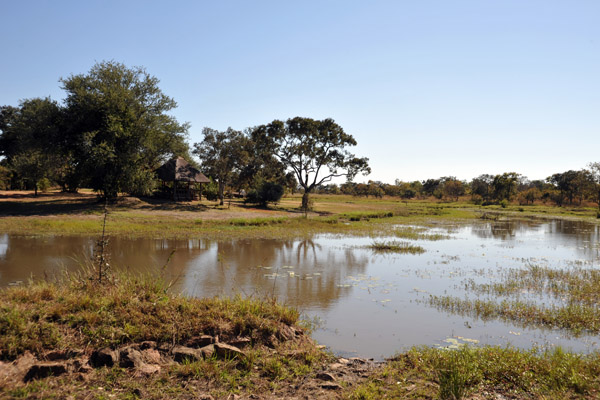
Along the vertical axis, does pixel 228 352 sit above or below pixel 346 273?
above

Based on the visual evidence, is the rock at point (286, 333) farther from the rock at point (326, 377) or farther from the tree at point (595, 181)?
the tree at point (595, 181)

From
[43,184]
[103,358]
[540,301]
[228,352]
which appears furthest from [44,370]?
[43,184]

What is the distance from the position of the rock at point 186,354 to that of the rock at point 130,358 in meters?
0.43

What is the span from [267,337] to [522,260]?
1494cm

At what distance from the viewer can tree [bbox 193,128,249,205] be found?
1779 inches

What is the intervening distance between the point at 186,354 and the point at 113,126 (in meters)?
27.4

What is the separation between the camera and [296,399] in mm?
4238

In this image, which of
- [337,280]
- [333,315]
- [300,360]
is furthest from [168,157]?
[300,360]

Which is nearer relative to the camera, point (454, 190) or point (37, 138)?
point (37, 138)

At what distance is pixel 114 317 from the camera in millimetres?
5449

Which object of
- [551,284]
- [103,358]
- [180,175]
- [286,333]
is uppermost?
[180,175]

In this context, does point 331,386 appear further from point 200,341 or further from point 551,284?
point 551,284

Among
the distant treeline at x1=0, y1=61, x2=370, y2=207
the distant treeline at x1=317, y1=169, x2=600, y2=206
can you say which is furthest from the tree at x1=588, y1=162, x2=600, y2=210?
the distant treeline at x1=0, y1=61, x2=370, y2=207

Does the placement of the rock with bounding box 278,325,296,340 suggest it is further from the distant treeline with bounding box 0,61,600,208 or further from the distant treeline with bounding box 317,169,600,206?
the distant treeline with bounding box 317,169,600,206
